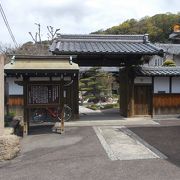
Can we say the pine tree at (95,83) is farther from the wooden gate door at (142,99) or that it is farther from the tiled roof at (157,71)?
the wooden gate door at (142,99)

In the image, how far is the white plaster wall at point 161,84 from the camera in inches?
795

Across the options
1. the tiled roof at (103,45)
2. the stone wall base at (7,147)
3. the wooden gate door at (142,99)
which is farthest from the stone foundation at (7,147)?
the wooden gate door at (142,99)

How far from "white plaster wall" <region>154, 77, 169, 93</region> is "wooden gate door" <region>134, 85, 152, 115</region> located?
0.44 m

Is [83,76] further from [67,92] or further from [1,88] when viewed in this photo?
[1,88]

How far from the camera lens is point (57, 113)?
1833cm

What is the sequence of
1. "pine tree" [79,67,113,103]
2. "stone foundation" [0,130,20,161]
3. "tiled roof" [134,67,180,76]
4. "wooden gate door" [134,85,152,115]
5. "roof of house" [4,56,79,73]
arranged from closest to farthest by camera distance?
"stone foundation" [0,130,20,161] → "roof of house" [4,56,79,73] → "tiled roof" [134,67,180,76] → "wooden gate door" [134,85,152,115] → "pine tree" [79,67,113,103]

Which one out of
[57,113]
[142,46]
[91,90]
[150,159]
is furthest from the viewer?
[91,90]

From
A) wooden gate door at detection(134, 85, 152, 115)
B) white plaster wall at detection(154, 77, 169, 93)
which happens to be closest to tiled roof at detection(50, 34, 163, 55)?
white plaster wall at detection(154, 77, 169, 93)

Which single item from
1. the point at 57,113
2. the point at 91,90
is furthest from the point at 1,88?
the point at 91,90

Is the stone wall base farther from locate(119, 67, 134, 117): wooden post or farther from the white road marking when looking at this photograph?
locate(119, 67, 134, 117): wooden post

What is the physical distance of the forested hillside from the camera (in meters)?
67.8

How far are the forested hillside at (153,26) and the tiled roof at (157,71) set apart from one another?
46659 millimetres

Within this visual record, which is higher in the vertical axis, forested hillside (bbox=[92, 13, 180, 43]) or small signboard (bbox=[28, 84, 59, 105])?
Result: forested hillside (bbox=[92, 13, 180, 43])

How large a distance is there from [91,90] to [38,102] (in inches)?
964
